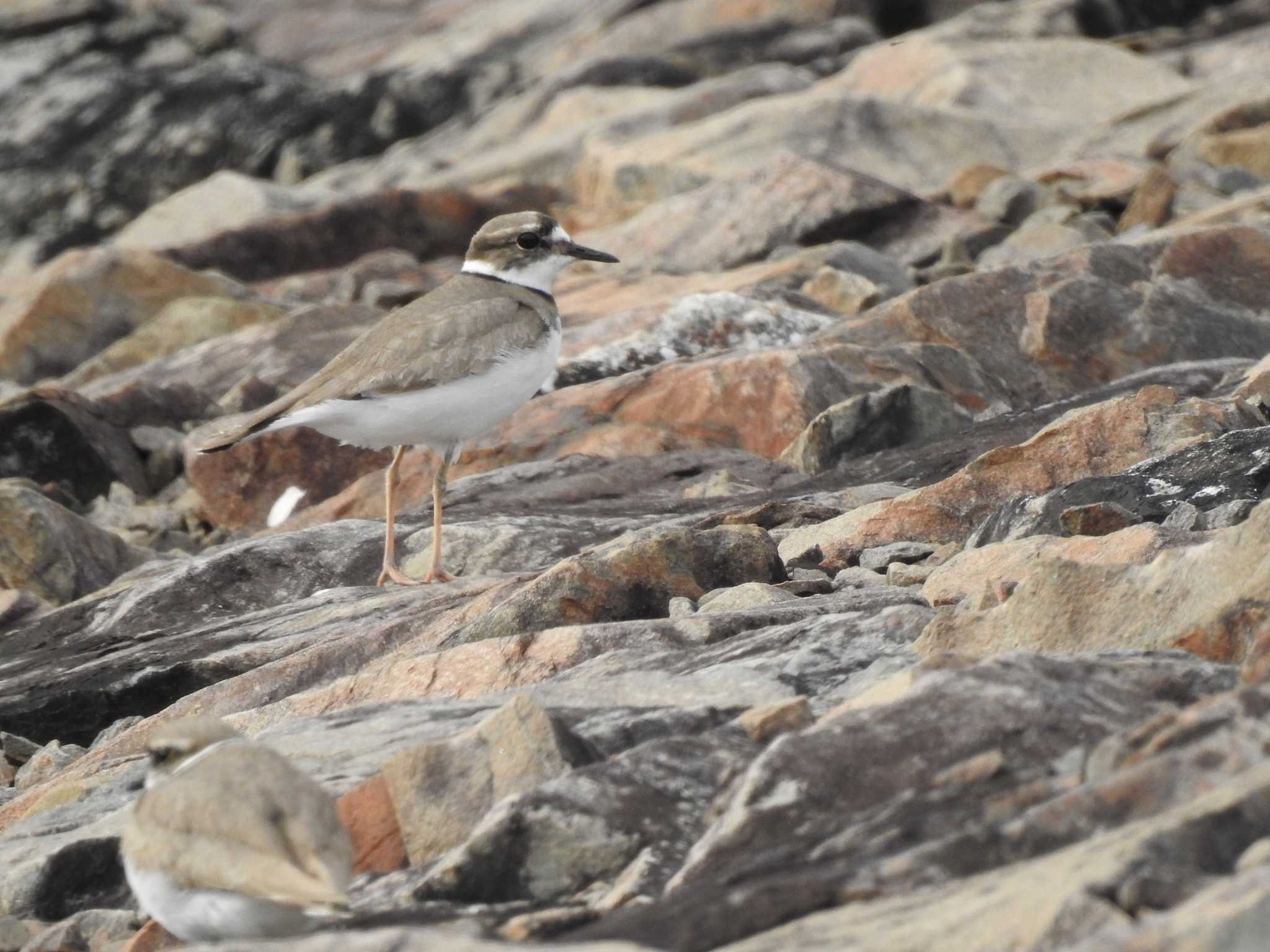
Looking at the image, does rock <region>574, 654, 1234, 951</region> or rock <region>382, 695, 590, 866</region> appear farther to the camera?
rock <region>382, 695, 590, 866</region>

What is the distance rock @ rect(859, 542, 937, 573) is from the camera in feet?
28.8

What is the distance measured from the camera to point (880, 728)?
5.22m

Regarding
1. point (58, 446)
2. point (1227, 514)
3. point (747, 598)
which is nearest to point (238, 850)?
point (747, 598)

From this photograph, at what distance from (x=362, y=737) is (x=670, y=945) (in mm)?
2556

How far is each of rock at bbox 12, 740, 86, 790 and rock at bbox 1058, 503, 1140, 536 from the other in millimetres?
4659

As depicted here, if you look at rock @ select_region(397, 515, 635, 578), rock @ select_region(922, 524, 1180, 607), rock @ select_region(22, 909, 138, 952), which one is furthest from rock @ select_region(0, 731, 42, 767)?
rock @ select_region(922, 524, 1180, 607)

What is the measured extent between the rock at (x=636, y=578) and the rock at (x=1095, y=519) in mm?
1372

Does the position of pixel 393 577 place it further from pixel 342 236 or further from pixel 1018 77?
pixel 1018 77

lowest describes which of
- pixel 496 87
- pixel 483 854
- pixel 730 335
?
pixel 496 87

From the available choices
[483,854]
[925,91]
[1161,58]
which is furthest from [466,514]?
[1161,58]

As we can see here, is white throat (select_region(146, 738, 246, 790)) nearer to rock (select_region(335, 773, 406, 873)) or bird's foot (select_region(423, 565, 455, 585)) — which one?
rock (select_region(335, 773, 406, 873))

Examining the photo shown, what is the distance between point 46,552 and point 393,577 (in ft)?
12.5

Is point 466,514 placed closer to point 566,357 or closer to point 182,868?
point 566,357

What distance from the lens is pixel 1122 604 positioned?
6.36 meters
